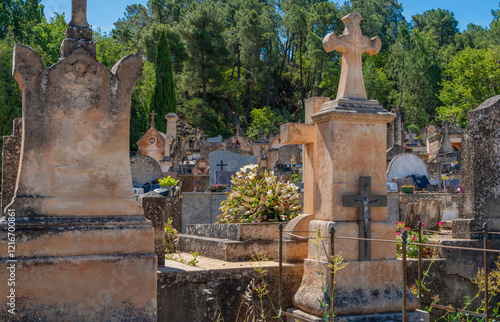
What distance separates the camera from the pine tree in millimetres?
47000

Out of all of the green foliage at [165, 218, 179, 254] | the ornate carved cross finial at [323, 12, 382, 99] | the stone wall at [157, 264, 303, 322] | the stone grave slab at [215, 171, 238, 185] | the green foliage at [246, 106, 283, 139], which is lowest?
the stone wall at [157, 264, 303, 322]

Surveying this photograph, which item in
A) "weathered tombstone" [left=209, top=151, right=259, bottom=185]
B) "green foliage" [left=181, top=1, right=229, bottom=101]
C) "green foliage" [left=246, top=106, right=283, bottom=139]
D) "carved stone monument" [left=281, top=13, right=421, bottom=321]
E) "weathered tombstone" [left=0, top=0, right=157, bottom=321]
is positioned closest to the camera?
"weathered tombstone" [left=0, top=0, right=157, bottom=321]

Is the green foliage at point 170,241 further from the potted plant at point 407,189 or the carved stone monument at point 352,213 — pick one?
the potted plant at point 407,189

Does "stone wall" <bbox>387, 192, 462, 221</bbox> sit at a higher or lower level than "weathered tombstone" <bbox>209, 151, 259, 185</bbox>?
lower

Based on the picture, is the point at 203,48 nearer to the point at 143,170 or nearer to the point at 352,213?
the point at 143,170

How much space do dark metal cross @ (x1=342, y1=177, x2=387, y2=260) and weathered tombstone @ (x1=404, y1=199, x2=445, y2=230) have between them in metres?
4.26

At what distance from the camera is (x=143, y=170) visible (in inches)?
655

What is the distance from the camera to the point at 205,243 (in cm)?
750

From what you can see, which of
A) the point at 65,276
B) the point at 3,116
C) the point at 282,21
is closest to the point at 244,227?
the point at 65,276

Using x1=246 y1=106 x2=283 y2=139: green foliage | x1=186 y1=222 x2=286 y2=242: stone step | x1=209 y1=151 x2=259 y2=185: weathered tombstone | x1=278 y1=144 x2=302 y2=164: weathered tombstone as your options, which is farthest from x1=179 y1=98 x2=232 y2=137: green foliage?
x1=186 y1=222 x2=286 y2=242: stone step

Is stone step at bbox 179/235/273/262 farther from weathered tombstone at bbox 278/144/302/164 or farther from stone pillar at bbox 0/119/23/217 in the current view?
weathered tombstone at bbox 278/144/302/164

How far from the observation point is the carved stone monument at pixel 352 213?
5305mm

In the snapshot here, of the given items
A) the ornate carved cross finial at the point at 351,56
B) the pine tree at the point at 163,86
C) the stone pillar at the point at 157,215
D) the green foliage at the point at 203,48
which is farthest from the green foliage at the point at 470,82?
the stone pillar at the point at 157,215

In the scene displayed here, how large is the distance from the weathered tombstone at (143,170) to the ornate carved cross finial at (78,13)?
11.6 metres
